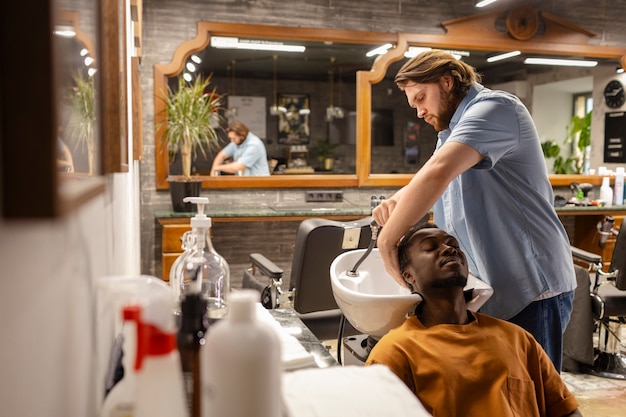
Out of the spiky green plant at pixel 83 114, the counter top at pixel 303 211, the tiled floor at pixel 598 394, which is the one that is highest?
the spiky green plant at pixel 83 114

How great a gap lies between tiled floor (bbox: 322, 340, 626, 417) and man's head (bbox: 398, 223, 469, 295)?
203 centimetres

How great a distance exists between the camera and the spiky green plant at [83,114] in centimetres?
71

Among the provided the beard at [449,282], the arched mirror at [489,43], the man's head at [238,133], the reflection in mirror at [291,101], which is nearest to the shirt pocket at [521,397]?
the beard at [449,282]

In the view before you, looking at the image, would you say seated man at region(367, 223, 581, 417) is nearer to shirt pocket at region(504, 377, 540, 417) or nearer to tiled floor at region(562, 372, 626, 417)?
shirt pocket at region(504, 377, 540, 417)

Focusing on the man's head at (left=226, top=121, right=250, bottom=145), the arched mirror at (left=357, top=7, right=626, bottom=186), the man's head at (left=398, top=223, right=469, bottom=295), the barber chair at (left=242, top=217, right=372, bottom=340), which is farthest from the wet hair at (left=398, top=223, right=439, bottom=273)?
the man's head at (left=226, top=121, right=250, bottom=145)

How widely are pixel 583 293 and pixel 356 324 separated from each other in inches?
99.3

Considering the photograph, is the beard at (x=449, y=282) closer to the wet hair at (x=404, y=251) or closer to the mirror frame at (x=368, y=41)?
the wet hair at (x=404, y=251)

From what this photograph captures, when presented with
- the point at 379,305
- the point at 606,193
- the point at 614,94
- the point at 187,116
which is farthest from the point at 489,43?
the point at 379,305

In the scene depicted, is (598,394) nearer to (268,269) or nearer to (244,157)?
(268,269)

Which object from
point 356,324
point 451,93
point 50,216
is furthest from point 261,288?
point 50,216

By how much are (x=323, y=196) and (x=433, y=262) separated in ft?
11.1

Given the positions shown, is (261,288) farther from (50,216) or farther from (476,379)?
(50,216)

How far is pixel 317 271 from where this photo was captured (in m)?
2.87

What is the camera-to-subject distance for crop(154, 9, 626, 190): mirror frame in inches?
185
